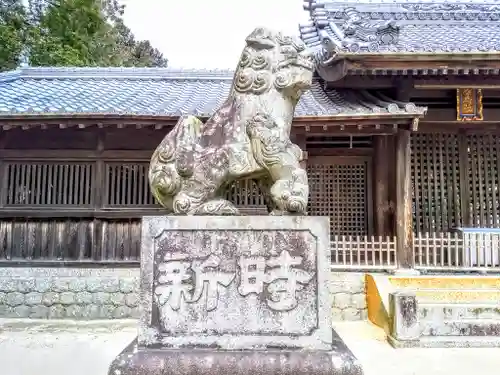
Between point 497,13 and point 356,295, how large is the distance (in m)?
9.32

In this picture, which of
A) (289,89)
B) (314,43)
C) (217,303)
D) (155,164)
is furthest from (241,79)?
(314,43)

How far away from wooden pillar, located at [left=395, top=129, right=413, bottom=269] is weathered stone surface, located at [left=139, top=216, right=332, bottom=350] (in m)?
5.82

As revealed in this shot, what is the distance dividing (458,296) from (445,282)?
38 cm

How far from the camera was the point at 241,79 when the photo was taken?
120 inches

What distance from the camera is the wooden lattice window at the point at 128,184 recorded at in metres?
8.47

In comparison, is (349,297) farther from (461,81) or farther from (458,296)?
(461,81)

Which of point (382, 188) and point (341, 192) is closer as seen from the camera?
point (382, 188)

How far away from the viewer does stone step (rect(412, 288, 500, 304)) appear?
7.18m

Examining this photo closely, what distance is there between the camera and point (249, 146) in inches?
116

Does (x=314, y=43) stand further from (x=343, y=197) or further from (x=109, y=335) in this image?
(x=109, y=335)

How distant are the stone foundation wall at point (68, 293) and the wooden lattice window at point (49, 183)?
1345mm

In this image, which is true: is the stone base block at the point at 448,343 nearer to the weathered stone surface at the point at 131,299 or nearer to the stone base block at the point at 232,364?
the stone base block at the point at 232,364

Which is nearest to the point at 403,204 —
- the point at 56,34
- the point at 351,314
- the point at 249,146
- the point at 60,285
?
the point at 351,314

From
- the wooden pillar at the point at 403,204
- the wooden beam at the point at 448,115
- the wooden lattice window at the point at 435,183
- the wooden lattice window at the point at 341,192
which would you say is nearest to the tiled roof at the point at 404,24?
the wooden beam at the point at 448,115
